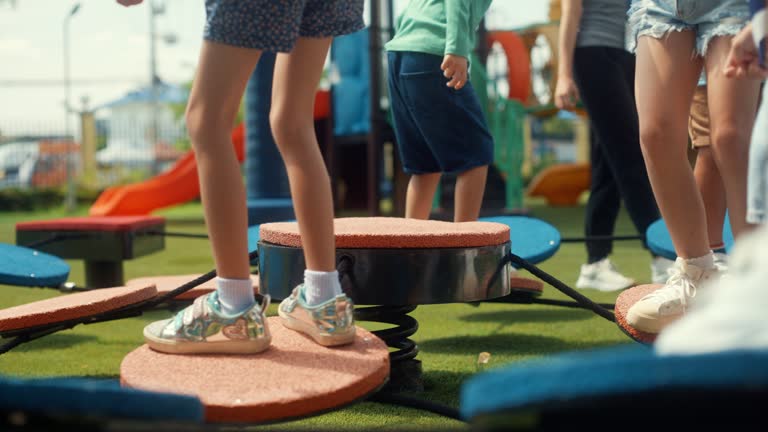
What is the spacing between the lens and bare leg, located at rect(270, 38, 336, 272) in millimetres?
1965

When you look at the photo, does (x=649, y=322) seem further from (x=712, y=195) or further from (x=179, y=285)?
(x=179, y=285)

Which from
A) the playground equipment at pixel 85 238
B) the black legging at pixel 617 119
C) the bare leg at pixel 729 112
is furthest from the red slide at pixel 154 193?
the bare leg at pixel 729 112

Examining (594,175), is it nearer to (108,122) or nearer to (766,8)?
(766,8)

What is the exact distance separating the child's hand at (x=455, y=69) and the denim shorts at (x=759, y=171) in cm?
174

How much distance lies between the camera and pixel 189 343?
1.87 metres

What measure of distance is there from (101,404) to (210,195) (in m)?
0.93

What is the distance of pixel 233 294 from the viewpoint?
1.87 metres

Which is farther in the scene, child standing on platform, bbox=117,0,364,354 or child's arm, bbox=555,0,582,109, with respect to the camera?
child's arm, bbox=555,0,582,109

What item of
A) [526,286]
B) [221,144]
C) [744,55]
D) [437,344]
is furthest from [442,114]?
[744,55]

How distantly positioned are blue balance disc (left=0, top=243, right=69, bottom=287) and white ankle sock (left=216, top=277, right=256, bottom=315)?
142cm

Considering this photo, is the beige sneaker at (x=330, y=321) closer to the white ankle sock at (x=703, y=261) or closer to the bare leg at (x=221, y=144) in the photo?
the bare leg at (x=221, y=144)

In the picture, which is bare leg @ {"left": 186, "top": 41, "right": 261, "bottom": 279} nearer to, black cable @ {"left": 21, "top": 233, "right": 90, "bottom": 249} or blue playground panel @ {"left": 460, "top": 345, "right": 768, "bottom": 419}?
blue playground panel @ {"left": 460, "top": 345, "right": 768, "bottom": 419}

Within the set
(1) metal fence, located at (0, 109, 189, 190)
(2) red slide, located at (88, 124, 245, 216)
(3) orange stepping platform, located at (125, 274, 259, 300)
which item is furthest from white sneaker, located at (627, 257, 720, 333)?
(1) metal fence, located at (0, 109, 189, 190)

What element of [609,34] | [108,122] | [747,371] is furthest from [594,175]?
[108,122]
